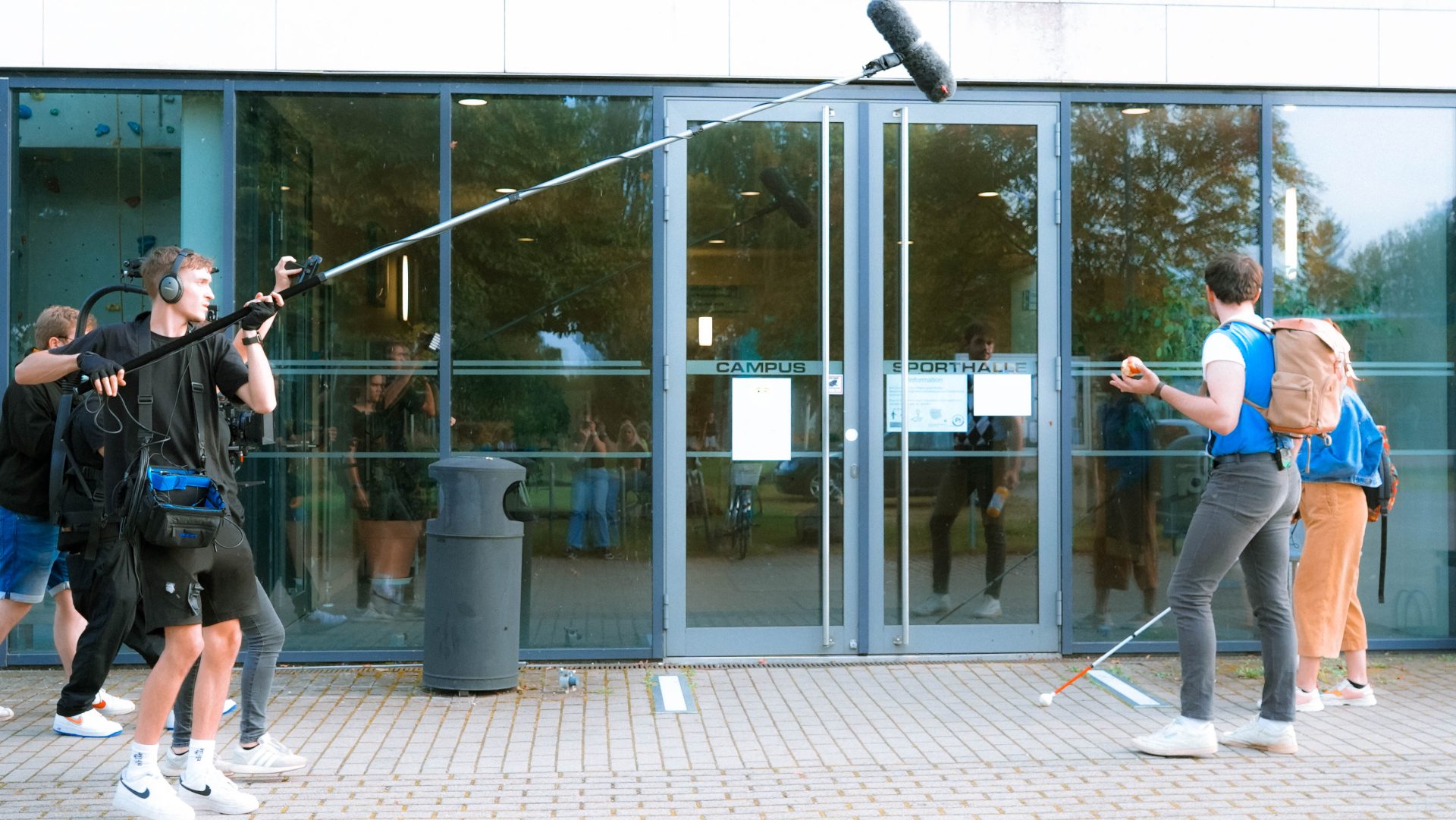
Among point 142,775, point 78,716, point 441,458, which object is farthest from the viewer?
point 441,458

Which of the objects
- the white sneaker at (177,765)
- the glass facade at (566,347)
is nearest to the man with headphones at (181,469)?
the white sneaker at (177,765)

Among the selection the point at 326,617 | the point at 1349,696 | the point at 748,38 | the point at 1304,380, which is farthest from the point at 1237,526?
the point at 326,617

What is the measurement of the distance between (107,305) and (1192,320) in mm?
6446

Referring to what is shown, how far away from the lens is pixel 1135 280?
8.01 meters

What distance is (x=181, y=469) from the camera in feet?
15.4

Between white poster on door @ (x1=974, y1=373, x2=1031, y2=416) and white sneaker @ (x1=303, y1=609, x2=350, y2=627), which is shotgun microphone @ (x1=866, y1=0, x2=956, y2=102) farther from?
white sneaker @ (x1=303, y1=609, x2=350, y2=627)

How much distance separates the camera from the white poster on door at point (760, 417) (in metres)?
7.78

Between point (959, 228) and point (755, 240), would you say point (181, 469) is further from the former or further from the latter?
point (959, 228)

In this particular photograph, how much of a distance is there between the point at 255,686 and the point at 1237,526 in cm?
413

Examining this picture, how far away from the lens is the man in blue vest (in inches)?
219

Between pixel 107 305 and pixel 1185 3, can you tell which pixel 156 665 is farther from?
pixel 1185 3

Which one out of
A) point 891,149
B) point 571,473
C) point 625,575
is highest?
point 891,149

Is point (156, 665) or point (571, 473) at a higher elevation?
point (571, 473)

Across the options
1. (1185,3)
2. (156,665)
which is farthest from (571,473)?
(1185,3)
